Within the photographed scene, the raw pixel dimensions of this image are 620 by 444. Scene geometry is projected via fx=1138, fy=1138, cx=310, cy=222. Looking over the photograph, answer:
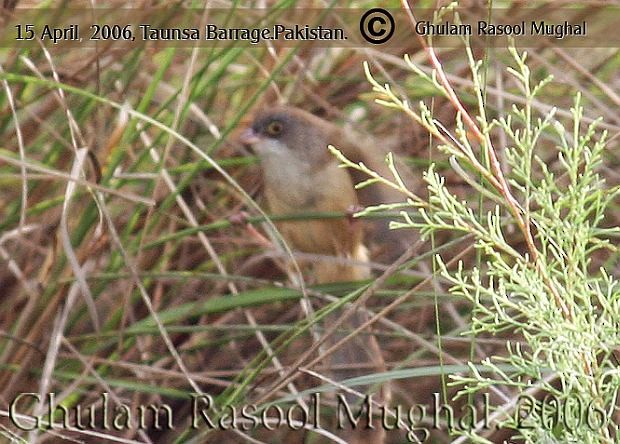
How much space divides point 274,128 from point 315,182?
301 millimetres

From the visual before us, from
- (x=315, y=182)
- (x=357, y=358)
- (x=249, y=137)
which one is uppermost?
(x=249, y=137)

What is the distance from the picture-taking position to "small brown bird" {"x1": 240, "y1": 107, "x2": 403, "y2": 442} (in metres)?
3.46

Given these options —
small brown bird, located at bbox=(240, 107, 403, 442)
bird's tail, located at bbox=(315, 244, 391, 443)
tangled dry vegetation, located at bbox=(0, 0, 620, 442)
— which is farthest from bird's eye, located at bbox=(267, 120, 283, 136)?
bird's tail, located at bbox=(315, 244, 391, 443)

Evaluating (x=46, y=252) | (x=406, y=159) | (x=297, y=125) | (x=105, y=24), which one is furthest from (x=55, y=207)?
(x=406, y=159)

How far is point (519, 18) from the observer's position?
10.6ft

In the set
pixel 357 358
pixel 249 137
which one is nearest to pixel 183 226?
pixel 249 137

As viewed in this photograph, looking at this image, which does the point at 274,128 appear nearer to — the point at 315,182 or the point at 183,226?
the point at 315,182

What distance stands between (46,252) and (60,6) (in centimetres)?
68

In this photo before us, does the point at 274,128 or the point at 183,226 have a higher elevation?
the point at 274,128

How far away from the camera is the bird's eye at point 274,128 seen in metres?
3.52

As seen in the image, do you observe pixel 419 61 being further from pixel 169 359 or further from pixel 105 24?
pixel 169 359

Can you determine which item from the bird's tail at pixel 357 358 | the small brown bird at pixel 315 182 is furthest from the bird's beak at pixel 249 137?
the bird's tail at pixel 357 358

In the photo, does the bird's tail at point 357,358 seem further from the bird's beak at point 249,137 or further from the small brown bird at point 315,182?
the bird's beak at point 249,137

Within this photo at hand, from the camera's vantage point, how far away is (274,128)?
3.53m
